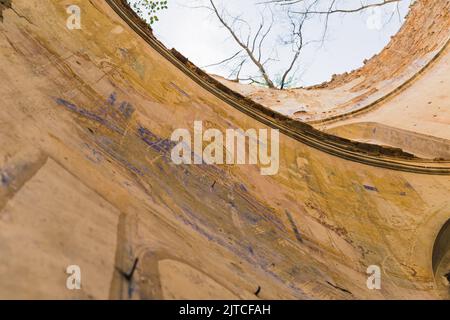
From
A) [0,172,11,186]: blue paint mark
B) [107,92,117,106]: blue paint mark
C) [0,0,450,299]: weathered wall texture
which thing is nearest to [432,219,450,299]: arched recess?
[0,0,450,299]: weathered wall texture

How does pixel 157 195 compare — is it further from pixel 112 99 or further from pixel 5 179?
pixel 112 99

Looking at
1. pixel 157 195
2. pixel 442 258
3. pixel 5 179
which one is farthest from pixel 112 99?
pixel 442 258

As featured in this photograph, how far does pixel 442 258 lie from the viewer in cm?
500

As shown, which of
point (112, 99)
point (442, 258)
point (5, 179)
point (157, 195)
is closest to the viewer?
point (5, 179)

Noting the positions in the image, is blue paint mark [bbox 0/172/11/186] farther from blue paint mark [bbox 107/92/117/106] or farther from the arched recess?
the arched recess

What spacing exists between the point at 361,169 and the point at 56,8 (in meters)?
3.76

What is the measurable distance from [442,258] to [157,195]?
2.94 meters

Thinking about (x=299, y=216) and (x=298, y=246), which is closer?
(x=298, y=246)

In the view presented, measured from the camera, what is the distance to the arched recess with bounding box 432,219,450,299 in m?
4.74

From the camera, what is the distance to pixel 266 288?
10.9ft

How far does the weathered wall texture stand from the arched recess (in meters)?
0.03
